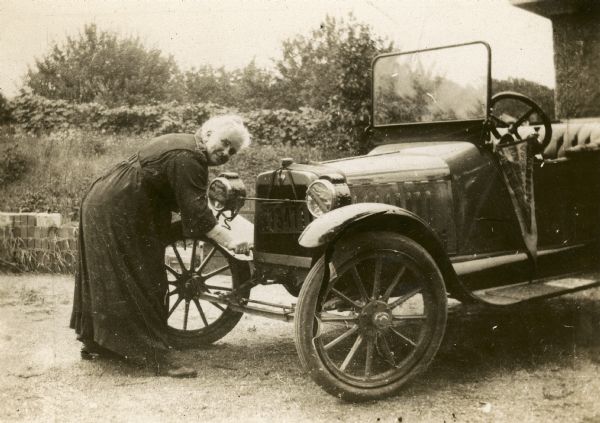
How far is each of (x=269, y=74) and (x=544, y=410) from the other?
9681mm

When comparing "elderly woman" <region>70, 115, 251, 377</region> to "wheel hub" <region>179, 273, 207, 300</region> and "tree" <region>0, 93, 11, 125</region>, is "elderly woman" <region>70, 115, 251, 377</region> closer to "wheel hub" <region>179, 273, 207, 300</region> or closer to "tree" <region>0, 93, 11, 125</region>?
"wheel hub" <region>179, 273, 207, 300</region>

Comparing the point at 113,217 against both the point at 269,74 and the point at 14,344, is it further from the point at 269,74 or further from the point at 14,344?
the point at 269,74

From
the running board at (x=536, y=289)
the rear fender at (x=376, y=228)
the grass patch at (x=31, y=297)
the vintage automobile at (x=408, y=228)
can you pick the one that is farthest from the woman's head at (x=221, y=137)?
the grass patch at (x=31, y=297)

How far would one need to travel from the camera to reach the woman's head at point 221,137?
3.55 meters

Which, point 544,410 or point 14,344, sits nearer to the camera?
point 544,410

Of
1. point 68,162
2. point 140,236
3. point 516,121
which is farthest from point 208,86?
point 140,236

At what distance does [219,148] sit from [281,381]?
4.54ft

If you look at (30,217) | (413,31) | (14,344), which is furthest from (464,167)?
(30,217)

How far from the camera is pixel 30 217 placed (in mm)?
6285

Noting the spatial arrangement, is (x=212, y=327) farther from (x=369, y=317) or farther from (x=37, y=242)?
(x=37, y=242)

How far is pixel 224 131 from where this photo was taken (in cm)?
354

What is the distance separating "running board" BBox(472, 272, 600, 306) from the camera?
3566 mm

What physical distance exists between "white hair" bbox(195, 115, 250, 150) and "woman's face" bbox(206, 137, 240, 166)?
0.04 feet

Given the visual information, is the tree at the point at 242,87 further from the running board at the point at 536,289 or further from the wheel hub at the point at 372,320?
the wheel hub at the point at 372,320
